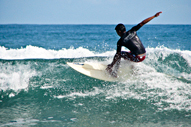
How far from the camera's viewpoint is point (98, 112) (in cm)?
397

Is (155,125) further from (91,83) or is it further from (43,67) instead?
(43,67)

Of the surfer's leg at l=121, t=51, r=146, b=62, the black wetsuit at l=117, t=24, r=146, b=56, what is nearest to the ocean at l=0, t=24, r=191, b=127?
the surfer's leg at l=121, t=51, r=146, b=62

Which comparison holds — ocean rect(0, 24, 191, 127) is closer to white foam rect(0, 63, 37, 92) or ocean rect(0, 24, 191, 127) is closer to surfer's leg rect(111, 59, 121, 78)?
white foam rect(0, 63, 37, 92)

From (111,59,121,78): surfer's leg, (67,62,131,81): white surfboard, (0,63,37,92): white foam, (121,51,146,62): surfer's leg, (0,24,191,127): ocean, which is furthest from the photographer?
(0,63,37,92): white foam

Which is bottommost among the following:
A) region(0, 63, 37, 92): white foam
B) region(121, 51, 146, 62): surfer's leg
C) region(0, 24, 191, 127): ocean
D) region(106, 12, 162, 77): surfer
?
region(0, 24, 191, 127): ocean

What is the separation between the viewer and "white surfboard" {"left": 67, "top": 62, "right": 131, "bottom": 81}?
17.0 feet

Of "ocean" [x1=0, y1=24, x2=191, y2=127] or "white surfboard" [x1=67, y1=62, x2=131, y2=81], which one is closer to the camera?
"ocean" [x1=0, y1=24, x2=191, y2=127]

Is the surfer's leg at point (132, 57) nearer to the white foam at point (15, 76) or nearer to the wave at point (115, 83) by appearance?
the wave at point (115, 83)

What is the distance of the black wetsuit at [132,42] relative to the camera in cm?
450

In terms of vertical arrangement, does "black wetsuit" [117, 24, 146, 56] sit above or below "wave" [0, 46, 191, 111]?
above

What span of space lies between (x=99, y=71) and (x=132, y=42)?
1374 mm

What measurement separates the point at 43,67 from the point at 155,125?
4.72m

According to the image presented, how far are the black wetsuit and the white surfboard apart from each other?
2.41 ft

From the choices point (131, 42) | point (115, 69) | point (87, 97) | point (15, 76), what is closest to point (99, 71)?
point (115, 69)
